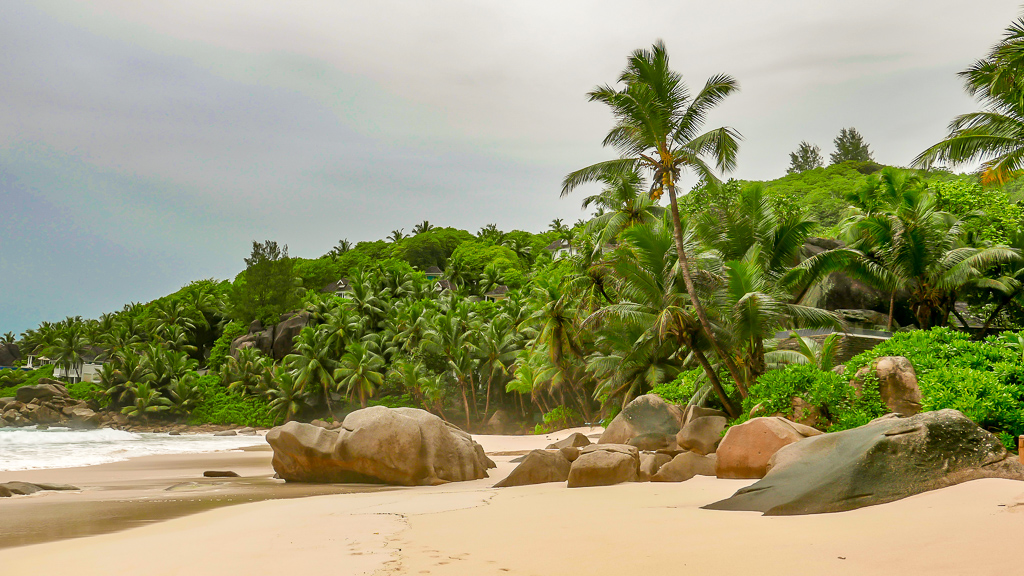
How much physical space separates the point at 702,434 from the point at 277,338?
53.0 meters

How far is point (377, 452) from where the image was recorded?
12.5 m

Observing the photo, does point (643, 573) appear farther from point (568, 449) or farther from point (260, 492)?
point (260, 492)

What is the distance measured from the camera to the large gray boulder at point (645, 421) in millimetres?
14031

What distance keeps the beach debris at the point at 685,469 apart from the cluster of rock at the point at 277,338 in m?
52.4

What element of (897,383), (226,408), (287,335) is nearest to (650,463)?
(897,383)

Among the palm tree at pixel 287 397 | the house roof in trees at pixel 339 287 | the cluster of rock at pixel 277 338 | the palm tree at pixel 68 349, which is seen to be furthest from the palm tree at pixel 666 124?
the palm tree at pixel 68 349

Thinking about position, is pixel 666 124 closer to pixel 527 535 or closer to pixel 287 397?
pixel 527 535

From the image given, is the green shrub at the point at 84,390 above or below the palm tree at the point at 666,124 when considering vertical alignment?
below

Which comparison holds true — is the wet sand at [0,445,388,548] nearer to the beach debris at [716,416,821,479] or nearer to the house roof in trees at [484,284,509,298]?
the beach debris at [716,416,821,479]

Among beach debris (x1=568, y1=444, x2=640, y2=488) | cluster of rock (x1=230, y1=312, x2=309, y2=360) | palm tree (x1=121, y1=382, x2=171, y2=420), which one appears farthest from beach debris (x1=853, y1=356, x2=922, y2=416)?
palm tree (x1=121, y1=382, x2=171, y2=420)

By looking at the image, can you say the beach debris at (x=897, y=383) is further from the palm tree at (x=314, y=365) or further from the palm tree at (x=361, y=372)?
the palm tree at (x=314, y=365)

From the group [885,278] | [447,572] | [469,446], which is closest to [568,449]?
[469,446]

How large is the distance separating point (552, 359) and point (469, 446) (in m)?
17.5

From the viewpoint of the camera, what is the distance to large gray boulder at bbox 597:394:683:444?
1403 cm
